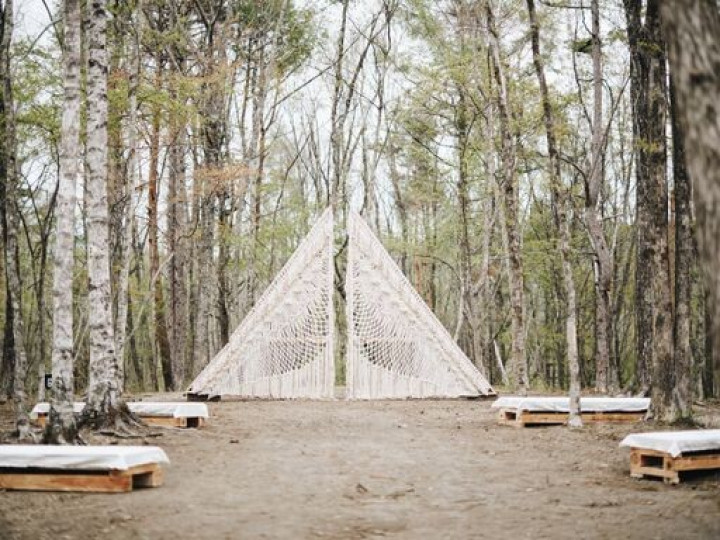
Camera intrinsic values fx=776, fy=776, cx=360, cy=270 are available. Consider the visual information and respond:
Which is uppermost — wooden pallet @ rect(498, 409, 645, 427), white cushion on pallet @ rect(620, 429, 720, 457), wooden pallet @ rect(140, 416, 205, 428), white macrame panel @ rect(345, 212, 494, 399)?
white macrame panel @ rect(345, 212, 494, 399)

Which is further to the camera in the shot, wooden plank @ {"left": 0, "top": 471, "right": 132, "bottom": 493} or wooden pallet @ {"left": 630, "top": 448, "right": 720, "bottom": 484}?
wooden pallet @ {"left": 630, "top": 448, "right": 720, "bottom": 484}

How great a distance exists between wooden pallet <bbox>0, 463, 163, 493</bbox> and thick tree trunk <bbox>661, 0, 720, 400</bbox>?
151 inches

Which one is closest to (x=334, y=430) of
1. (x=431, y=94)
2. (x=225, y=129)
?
(x=225, y=129)

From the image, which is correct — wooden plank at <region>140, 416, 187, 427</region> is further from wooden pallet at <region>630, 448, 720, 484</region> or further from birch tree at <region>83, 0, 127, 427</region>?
wooden pallet at <region>630, 448, 720, 484</region>

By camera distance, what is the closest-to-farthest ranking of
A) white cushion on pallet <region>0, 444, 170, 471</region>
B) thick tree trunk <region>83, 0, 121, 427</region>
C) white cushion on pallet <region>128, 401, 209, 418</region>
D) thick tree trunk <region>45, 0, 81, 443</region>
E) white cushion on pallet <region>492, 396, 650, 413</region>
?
white cushion on pallet <region>0, 444, 170, 471</region>, thick tree trunk <region>45, 0, 81, 443</region>, thick tree trunk <region>83, 0, 121, 427</region>, white cushion on pallet <region>128, 401, 209, 418</region>, white cushion on pallet <region>492, 396, 650, 413</region>

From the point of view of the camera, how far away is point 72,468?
16.9ft

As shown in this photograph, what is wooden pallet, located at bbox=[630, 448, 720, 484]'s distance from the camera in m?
5.59

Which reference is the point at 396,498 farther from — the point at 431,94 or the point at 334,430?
the point at 431,94

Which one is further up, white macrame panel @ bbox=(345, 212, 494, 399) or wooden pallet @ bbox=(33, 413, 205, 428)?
white macrame panel @ bbox=(345, 212, 494, 399)

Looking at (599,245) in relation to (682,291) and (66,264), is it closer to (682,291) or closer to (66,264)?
(682,291)

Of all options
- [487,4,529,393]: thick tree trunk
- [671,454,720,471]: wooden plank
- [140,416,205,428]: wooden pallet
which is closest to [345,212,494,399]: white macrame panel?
[487,4,529,393]: thick tree trunk

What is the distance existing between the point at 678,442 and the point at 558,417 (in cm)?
420

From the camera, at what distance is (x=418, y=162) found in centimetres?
2564

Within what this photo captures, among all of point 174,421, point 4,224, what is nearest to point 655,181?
point 174,421
